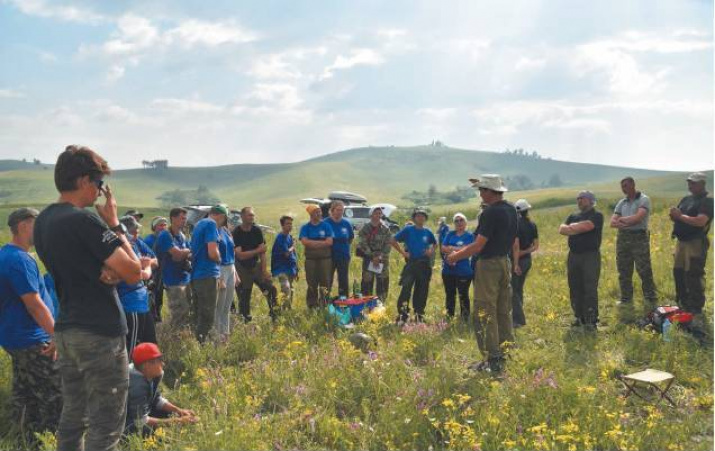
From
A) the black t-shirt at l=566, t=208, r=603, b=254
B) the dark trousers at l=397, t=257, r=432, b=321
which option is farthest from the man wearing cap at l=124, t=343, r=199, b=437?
the black t-shirt at l=566, t=208, r=603, b=254

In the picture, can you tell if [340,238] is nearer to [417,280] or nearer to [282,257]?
[282,257]

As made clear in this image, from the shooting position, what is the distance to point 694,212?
8086 millimetres

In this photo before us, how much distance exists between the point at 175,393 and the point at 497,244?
4.00 metres

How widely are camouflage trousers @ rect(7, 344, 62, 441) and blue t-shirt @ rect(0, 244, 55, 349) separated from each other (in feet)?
0.35

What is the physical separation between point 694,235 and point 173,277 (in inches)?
312

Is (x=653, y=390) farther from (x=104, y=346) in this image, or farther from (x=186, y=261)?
(x=186, y=261)

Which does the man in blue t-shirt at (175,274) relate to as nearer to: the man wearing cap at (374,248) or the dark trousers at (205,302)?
the dark trousers at (205,302)

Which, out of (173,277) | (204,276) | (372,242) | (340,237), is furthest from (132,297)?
(372,242)

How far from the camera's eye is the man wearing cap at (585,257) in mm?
8227

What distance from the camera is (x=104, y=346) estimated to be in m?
3.48

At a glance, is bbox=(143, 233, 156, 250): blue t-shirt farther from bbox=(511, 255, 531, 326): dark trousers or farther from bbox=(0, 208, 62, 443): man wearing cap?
bbox=(511, 255, 531, 326): dark trousers

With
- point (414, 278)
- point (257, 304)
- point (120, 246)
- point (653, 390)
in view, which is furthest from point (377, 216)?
point (120, 246)

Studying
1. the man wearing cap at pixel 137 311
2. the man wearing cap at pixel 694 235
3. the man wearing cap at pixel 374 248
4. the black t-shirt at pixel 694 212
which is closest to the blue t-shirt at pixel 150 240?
the man wearing cap at pixel 137 311

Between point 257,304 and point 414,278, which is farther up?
point 414,278
